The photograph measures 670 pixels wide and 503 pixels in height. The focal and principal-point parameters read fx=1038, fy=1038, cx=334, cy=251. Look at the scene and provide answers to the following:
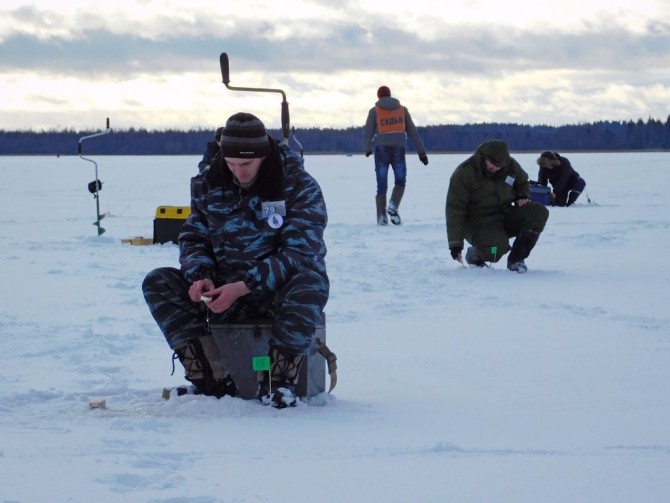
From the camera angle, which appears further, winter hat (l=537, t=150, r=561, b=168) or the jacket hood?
winter hat (l=537, t=150, r=561, b=168)

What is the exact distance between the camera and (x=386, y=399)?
3.70 meters

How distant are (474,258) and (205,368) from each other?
14.3ft

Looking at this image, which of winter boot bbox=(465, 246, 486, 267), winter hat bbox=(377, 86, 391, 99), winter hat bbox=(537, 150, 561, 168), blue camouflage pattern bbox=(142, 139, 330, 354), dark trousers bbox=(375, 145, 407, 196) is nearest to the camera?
blue camouflage pattern bbox=(142, 139, 330, 354)

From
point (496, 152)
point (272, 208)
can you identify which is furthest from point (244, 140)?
point (496, 152)

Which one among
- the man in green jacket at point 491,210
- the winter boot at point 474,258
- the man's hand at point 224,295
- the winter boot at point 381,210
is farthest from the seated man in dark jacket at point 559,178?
the man's hand at point 224,295

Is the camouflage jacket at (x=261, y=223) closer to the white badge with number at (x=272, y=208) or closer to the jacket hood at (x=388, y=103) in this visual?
the white badge with number at (x=272, y=208)

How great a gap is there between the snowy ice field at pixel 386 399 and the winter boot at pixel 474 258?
20cm

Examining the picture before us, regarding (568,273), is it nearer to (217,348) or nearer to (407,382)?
(407,382)

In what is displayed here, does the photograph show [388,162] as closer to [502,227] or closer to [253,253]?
[502,227]

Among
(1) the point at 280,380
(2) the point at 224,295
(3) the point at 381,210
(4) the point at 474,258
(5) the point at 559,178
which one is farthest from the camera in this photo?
(5) the point at 559,178

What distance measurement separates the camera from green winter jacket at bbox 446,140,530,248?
7.13m

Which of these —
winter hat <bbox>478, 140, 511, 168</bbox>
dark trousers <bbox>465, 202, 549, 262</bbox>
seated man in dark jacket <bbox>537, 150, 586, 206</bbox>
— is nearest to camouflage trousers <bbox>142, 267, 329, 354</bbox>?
winter hat <bbox>478, 140, 511, 168</bbox>

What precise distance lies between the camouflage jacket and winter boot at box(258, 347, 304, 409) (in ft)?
0.76

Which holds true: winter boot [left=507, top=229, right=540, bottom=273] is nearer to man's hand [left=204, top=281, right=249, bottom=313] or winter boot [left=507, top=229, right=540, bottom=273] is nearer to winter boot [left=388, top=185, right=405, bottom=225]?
winter boot [left=388, top=185, right=405, bottom=225]
